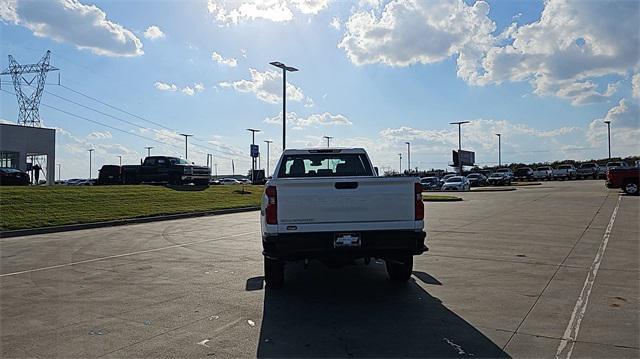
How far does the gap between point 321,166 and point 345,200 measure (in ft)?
8.70

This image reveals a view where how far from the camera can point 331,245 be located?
257 inches

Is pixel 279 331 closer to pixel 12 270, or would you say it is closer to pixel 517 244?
pixel 12 270

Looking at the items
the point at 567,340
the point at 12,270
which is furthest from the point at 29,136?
the point at 567,340

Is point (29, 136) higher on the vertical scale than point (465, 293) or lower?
higher

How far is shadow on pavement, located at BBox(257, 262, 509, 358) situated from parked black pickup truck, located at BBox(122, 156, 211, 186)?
25838mm

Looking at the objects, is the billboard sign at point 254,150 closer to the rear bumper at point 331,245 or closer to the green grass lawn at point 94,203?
the green grass lawn at point 94,203

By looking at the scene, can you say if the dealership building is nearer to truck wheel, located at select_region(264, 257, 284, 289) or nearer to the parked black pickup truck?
the parked black pickup truck

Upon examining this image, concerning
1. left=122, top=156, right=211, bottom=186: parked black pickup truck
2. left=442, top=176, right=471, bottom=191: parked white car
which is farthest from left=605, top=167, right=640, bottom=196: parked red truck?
left=122, top=156, right=211, bottom=186: parked black pickup truck

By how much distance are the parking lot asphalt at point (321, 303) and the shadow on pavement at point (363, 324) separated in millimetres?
20

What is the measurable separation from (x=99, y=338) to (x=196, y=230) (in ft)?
35.8

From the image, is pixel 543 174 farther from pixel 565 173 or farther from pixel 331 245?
pixel 331 245

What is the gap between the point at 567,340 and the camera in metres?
5.11

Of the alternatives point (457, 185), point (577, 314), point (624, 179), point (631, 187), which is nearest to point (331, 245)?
point (577, 314)

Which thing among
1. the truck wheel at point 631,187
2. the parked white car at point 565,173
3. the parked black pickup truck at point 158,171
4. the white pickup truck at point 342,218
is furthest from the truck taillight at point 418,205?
the parked white car at point 565,173
